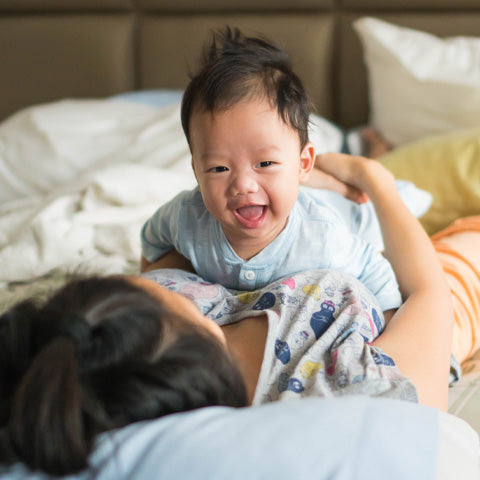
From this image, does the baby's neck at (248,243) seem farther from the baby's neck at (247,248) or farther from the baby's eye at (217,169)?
the baby's eye at (217,169)

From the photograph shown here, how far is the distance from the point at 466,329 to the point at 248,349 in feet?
1.47

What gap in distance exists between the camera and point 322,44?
6.37 ft

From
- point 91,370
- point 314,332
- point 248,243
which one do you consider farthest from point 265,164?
point 91,370

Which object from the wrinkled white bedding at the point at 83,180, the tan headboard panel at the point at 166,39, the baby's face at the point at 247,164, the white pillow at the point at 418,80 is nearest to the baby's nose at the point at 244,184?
the baby's face at the point at 247,164

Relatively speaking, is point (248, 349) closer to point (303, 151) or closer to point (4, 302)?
point (303, 151)

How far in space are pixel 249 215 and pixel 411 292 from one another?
273 mm

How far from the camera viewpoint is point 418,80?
5.19ft

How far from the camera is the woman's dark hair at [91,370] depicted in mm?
412

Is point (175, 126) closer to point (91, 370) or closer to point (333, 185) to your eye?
point (333, 185)

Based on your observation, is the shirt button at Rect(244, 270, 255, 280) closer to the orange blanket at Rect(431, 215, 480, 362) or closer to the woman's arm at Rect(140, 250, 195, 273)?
the woman's arm at Rect(140, 250, 195, 273)

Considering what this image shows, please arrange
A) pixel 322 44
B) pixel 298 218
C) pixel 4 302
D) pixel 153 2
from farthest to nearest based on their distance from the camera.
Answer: pixel 153 2
pixel 322 44
pixel 4 302
pixel 298 218

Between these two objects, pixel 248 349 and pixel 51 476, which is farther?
pixel 248 349

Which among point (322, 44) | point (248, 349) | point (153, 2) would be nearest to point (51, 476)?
point (248, 349)

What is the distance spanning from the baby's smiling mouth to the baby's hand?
226 millimetres
